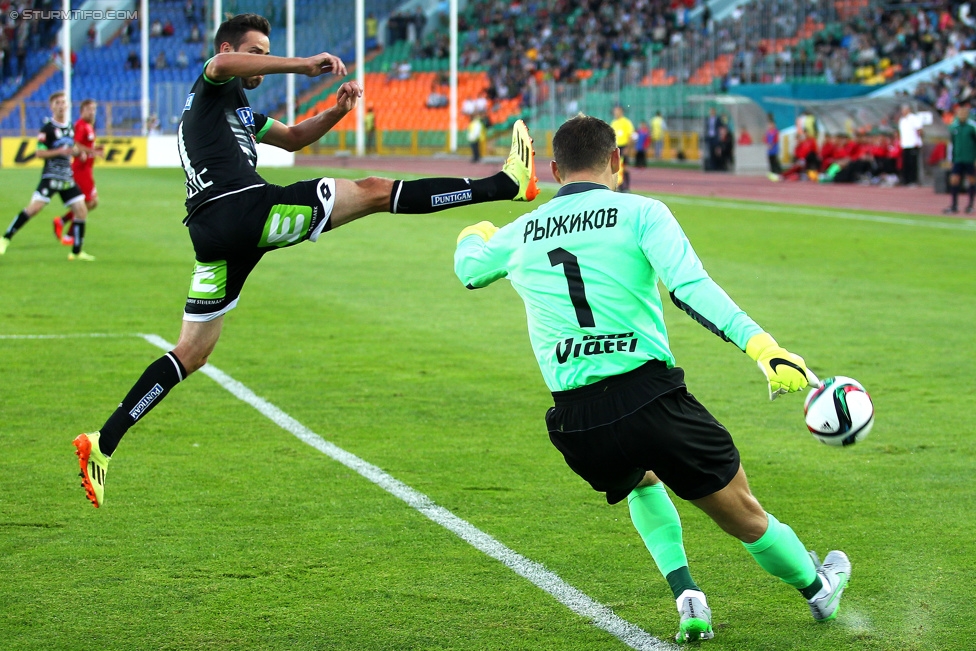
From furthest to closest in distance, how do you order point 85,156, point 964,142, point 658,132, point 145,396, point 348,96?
1. point 658,132
2. point 964,142
3. point 85,156
4. point 348,96
5. point 145,396

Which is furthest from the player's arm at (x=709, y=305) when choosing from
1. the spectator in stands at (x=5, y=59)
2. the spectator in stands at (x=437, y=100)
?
the spectator in stands at (x=5, y=59)

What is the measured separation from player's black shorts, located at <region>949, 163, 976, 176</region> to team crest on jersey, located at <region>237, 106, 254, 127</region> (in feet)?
67.9

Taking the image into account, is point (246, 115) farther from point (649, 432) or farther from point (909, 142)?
point (909, 142)

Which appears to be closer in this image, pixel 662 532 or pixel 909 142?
pixel 662 532

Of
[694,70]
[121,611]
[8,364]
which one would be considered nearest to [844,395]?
[121,611]

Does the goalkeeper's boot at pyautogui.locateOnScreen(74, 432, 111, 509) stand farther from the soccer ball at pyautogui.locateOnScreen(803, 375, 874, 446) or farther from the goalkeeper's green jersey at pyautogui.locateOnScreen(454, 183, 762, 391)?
the soccer ball at pyautogui.locateOnScreen(803, 375, 874, 446)

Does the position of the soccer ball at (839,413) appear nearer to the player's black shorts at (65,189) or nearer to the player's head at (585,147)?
the player's head at (585,147)

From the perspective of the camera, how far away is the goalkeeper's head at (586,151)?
13.4 feet

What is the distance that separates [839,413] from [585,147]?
1179 mm

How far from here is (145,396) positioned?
237 inches

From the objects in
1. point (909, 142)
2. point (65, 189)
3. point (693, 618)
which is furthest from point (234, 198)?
point (909, 142)

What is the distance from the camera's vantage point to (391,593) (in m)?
4.89

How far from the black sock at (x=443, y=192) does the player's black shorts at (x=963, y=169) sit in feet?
67.2

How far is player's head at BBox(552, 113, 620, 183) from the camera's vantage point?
161 inches
